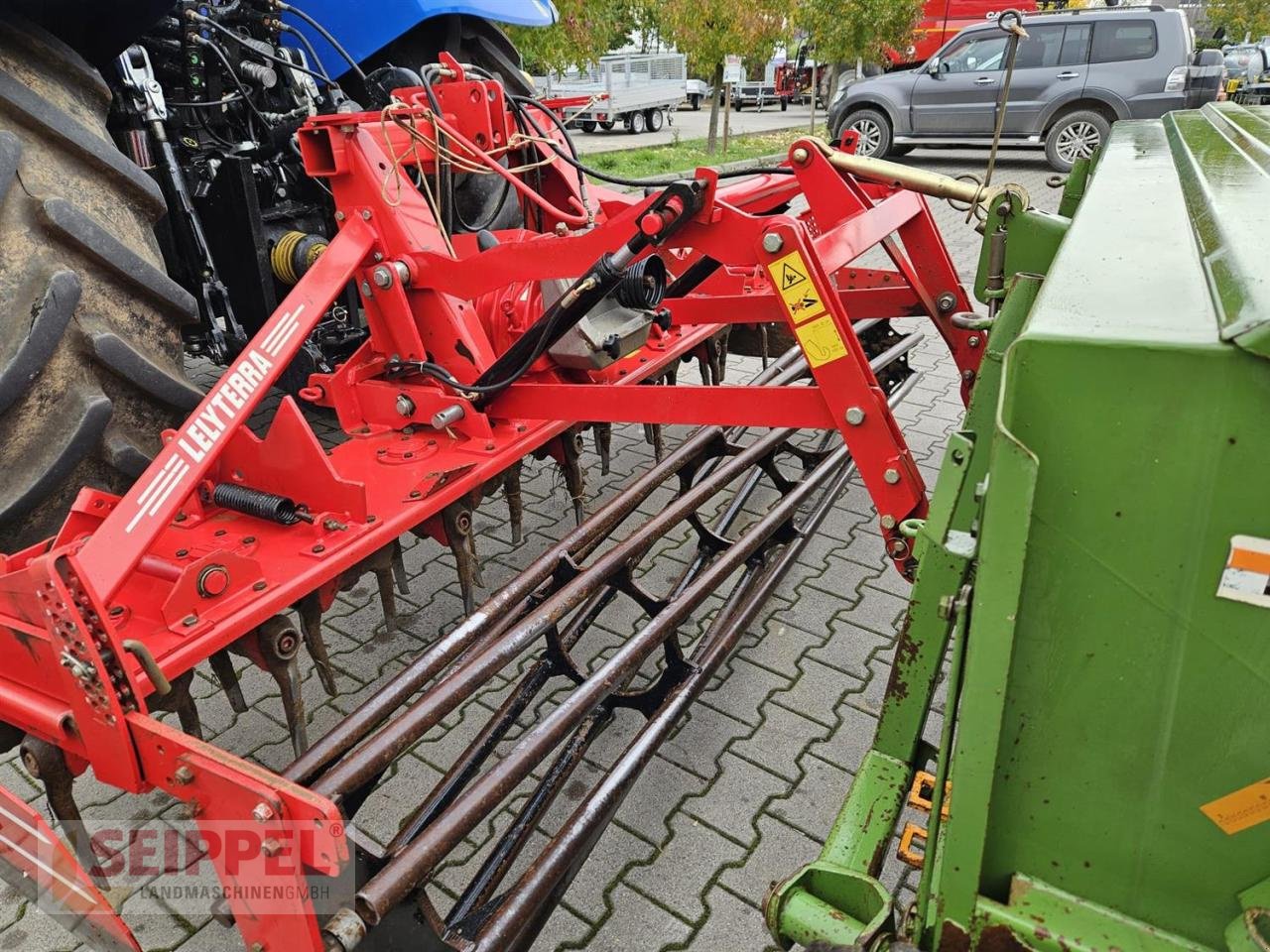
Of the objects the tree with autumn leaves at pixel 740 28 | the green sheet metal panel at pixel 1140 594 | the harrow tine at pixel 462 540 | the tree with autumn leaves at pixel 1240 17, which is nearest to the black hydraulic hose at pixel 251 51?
the harrow tine at pixel 462 540

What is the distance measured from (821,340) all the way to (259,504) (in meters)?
1.34

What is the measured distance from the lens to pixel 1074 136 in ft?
34.6

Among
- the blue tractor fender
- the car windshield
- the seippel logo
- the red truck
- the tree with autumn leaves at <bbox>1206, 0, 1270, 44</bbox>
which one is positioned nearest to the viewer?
the seippel logo

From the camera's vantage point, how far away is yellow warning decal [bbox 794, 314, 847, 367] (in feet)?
6.04

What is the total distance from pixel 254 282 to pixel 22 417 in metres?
1.23

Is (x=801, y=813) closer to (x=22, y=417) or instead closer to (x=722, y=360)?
(x=22, y=417)

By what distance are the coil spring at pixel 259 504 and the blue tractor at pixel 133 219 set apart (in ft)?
0.62

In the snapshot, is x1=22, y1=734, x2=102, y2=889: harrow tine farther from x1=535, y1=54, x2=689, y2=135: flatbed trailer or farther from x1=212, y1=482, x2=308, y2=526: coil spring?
x1=535, y1=54, x2=689, y2=135: flatbed trailer

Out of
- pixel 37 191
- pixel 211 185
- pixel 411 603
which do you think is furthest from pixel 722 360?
pixel 37 191

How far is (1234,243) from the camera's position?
109cm

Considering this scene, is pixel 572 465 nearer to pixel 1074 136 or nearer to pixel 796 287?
pixel 796 287

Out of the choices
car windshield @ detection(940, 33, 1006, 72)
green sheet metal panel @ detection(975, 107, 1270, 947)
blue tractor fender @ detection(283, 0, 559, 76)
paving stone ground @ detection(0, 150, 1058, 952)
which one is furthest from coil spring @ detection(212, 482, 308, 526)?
car windshield @ detection(940, 33, 1006, 72)

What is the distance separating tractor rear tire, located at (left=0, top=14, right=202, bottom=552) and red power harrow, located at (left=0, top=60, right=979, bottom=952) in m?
0.18

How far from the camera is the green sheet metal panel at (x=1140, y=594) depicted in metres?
0.86
